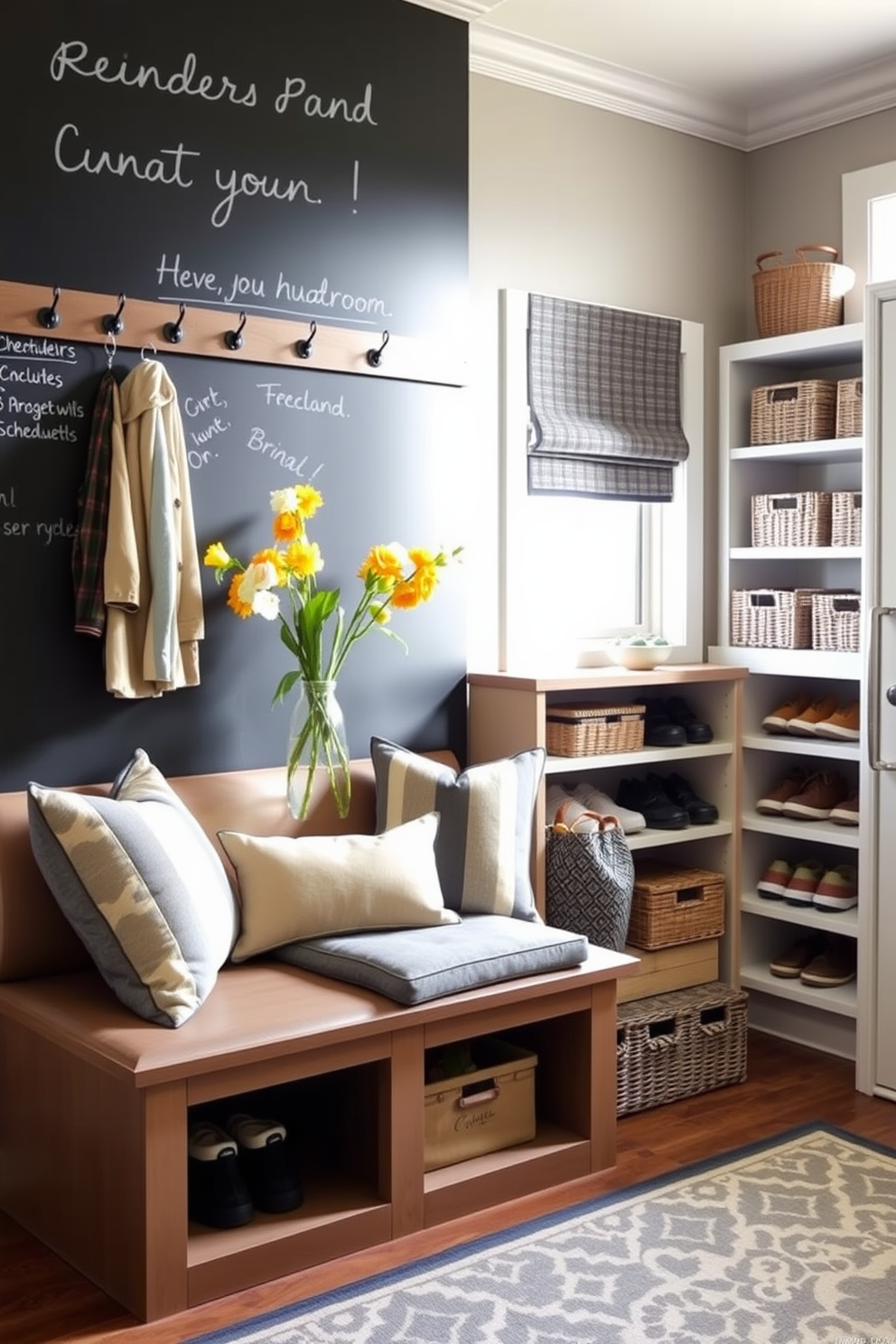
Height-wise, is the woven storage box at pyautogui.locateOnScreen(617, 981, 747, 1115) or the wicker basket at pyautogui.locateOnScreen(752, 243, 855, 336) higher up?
the wicker basket at pyautogui.locateOnScreen(752, 243, 855, 336)

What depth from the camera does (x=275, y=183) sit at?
3154 millimetres

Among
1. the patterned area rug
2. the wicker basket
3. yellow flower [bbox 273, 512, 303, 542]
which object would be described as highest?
the wicker basket

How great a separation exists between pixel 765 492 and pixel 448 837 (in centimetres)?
171

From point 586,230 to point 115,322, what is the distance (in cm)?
154

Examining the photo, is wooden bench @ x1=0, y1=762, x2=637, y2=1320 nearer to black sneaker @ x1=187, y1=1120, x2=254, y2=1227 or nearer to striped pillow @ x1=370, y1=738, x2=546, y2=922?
black sneaker @ x1=187, y1=1120, x2=254, y2=1227

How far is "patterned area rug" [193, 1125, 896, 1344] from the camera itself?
7.67 feet

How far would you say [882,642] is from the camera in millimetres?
3426

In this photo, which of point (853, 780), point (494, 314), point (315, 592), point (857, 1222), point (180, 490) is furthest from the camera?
point (853, 780)

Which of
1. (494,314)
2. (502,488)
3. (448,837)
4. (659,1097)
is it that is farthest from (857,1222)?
(494,314)

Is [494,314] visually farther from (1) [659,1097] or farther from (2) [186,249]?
(1) [659,1097]

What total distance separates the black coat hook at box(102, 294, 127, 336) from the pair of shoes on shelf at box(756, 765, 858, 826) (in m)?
2.19

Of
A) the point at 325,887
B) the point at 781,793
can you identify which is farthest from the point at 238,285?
the point at 781,793

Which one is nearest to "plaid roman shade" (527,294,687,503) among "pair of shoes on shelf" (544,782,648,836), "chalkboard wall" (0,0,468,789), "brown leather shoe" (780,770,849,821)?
"chalkboard wall" (0,0,468,789)

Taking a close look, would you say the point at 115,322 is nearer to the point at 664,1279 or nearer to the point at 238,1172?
the point at 238,1172
